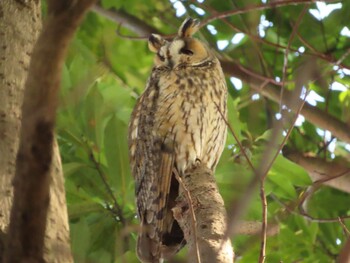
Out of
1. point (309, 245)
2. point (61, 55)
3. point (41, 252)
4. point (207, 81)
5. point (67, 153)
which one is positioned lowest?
point (41, 252)

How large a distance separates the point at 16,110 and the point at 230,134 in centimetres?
111

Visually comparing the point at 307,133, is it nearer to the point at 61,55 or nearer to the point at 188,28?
the point at 188,28

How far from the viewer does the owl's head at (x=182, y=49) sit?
287cm

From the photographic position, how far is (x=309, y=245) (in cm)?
297

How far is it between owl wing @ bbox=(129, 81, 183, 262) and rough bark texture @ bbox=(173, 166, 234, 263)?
1.00 feet

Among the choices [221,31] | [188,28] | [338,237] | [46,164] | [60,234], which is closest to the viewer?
[46,164]

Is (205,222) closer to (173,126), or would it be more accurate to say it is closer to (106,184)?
(106,184)

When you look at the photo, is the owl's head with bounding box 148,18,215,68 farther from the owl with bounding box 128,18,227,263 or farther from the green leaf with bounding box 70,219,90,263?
the green leaf with bounding box 70,219,90,263

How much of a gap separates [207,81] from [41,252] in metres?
1.95

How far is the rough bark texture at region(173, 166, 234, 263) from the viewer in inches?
55.3

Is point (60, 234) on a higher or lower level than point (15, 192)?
higher

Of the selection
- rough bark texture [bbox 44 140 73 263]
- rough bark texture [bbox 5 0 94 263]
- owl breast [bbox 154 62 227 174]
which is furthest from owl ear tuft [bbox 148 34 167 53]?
rough bark texture [bbox 5 0 94 263]

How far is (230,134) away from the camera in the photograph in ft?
8.96

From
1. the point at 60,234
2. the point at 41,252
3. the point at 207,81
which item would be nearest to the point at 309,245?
the point at 207,81
